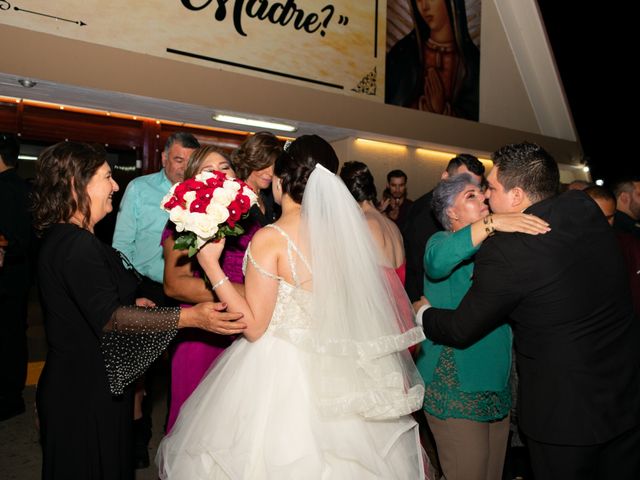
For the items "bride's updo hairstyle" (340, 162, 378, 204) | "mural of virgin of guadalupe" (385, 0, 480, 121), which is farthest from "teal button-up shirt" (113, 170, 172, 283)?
"mural of virgin of guadalupe" (385, 0, 480, 121)

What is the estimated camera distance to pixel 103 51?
5.27m

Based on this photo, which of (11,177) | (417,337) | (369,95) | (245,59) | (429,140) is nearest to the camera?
(417,337)

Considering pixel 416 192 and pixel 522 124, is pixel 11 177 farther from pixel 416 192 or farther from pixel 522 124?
pixel 522 124

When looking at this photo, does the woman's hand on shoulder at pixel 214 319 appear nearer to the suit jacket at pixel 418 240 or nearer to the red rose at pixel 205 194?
the red rose at pixel 205 194

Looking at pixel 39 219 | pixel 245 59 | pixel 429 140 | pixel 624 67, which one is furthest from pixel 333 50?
pixel 624 67

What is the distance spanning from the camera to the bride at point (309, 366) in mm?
1826

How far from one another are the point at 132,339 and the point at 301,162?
0.91 m

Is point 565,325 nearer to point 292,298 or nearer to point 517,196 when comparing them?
point 517,196

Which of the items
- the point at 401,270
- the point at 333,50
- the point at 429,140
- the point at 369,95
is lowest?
the point at 401,270

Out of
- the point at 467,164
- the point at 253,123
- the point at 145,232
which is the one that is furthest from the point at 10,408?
the point at 253,123

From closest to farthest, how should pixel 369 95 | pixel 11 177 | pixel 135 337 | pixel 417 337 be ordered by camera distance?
pixel 135 337 < pixel 417 337 < pixel 11 177 < pixel 369 95

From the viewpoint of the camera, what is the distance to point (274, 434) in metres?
1.83

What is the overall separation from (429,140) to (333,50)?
2.08 metres

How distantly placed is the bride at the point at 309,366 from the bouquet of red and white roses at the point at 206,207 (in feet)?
0.28
